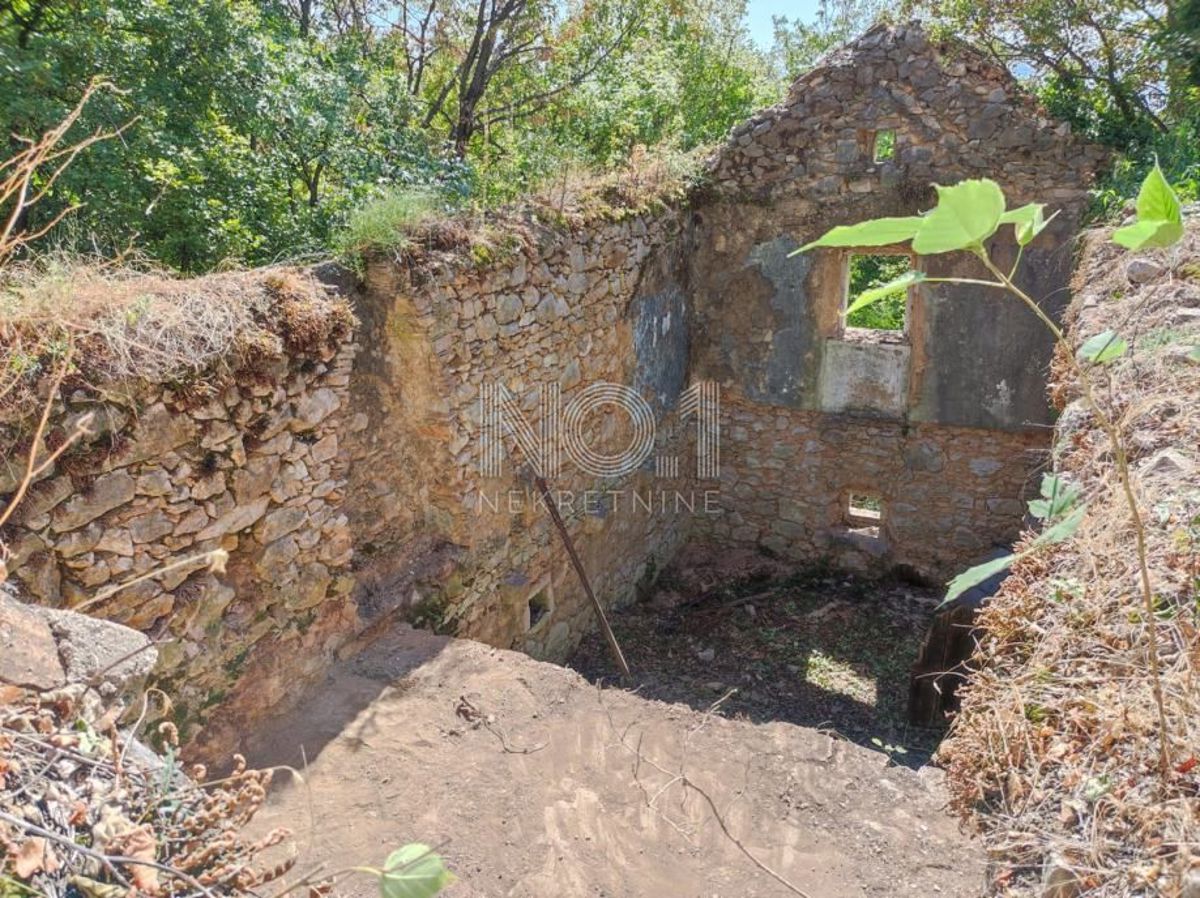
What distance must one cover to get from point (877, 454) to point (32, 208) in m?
7.24

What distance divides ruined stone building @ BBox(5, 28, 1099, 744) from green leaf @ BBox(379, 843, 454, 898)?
7.63 feet

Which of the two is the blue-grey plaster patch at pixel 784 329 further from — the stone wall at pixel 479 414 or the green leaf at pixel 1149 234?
the green leaf at pixel 1149 234

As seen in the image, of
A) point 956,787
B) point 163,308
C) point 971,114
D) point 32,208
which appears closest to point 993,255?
point 971,114

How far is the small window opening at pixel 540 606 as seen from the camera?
6.18 m

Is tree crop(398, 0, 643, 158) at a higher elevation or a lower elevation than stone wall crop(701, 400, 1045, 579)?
higher

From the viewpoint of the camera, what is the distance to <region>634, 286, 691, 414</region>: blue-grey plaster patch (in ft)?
23.9

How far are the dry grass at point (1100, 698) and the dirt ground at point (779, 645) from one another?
3.40 metres

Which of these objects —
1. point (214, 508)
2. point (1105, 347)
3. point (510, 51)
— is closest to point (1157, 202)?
point (1105, 347)

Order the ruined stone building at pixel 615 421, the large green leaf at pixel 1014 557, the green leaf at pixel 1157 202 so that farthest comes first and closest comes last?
the ruined stone building at pixel 615 421 < the large green leaf at pixel 1014 557 < the green leaf at pixel 1157 202

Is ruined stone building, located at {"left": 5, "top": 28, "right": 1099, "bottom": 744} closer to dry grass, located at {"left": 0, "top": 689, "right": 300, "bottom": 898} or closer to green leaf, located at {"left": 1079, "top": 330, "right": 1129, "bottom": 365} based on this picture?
dry grass, located at {"left": 0, "top": 689, "right": 300, "bottom": 898}

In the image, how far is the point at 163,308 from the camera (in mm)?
3207

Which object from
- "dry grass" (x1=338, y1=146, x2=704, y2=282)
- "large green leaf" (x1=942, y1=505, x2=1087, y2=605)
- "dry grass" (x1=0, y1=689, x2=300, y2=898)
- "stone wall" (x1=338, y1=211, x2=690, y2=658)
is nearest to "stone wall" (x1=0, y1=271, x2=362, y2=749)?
"stone wall" (x1=338, y1=211, x2=690, y2=658)

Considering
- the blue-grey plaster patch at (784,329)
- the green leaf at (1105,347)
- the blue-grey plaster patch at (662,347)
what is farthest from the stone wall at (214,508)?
the blue-grey plaster patch at (784,329)

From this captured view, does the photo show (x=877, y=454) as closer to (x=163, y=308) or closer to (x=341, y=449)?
(x=341, y=449)
